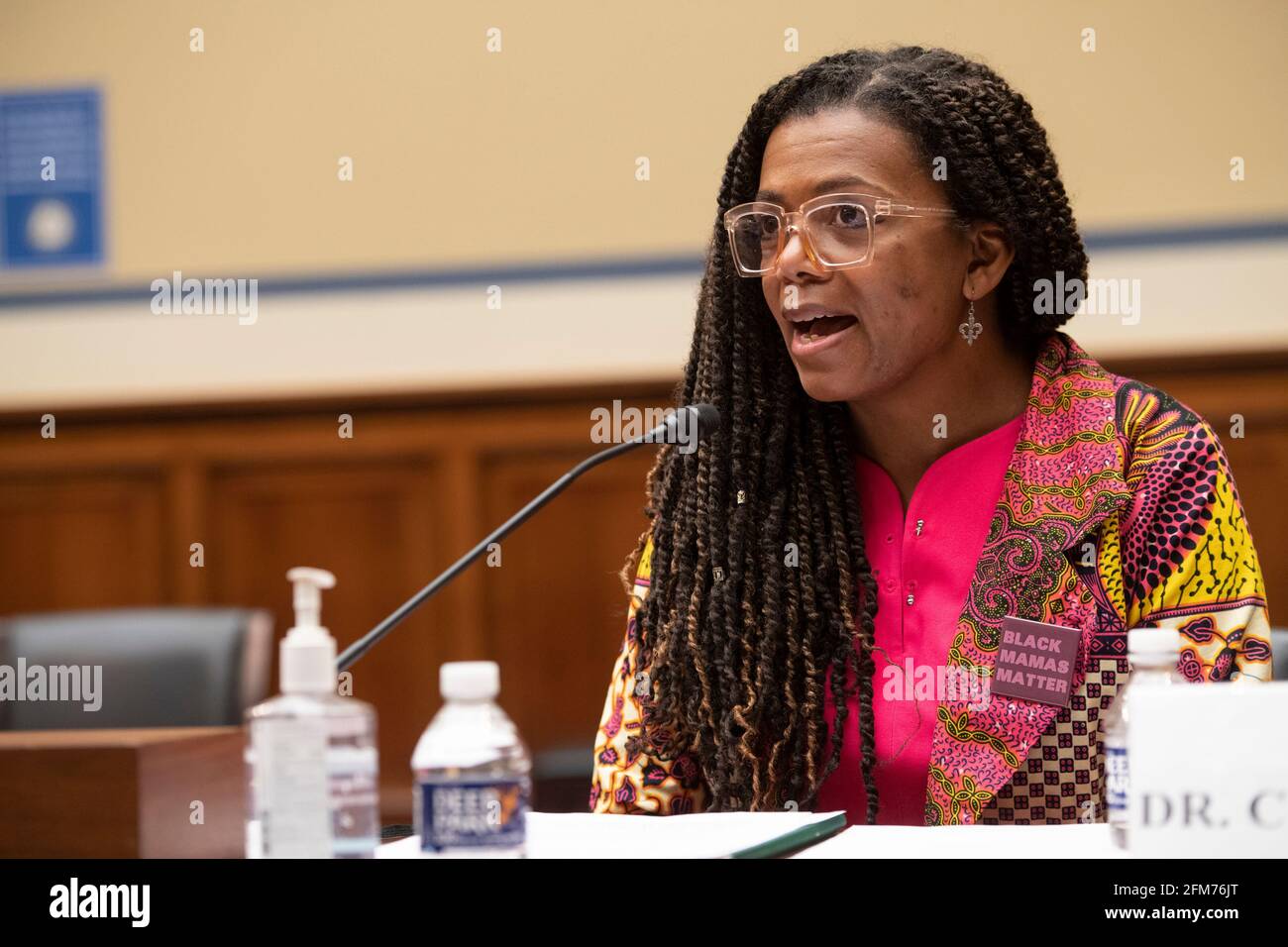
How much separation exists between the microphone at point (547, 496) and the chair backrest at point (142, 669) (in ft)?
2.77

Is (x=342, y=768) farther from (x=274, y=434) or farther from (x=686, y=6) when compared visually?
(x=686, y=6)

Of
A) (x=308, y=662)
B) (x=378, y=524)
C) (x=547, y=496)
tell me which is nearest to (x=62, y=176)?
(x=378, y=524)

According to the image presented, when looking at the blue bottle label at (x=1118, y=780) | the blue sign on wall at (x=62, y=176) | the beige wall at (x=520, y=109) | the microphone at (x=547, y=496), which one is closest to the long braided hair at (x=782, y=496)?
the microphone at (x=547, y=496)

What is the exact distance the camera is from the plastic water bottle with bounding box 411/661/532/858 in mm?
945

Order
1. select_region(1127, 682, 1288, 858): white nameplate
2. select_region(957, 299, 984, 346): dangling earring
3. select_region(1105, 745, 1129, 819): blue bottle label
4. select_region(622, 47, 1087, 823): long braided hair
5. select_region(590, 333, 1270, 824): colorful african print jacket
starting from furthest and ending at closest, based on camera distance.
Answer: select_region(957, 299, 984, 346): dangling earring, select_region(622, 47, 1087, 823): long braided hair, select_region(590, 333, 1270, 824): colorful african print jacket, select_region(1105, 745, 1129, 819): blue bottle label, select_region(1127, 682, 1288, 858): white nameplate

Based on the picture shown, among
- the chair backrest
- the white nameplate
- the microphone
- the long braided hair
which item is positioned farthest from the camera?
the chair backrest

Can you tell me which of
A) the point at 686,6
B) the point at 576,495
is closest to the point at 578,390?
the point at 576,495

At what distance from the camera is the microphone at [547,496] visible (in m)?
1.21

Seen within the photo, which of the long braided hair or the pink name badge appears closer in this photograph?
the pink name badge

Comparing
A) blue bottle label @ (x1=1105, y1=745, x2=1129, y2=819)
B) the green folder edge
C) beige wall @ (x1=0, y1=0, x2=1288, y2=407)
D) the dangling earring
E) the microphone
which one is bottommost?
the green folder edge

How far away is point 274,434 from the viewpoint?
12.4 feet

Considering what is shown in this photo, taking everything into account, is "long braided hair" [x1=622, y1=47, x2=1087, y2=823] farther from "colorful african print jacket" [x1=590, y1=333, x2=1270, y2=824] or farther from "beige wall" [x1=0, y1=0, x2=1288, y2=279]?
"beige wall" [x1=0, y1=0, x2=1288, y2=279]

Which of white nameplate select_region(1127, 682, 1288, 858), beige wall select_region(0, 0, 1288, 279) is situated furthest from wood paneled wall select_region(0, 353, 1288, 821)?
white nameplate select_region(1127, 682, 1288, 858)
